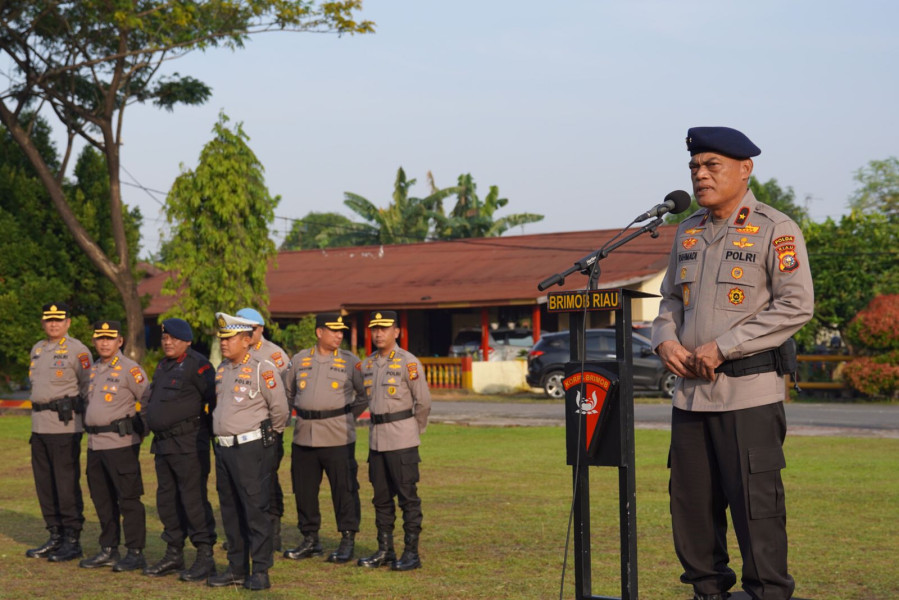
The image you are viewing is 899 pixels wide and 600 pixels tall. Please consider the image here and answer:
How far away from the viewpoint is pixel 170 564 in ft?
29.3

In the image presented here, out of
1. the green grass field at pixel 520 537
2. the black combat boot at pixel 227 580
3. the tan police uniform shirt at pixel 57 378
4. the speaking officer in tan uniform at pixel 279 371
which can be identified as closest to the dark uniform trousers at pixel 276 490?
the speaking officer in tan uniform at pixel 279 371

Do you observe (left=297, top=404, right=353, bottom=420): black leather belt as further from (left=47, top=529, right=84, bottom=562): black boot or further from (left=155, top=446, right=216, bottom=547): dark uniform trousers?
(left=47, top=529, right=84, bottom=562): black boot

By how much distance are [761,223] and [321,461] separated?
19.5ft

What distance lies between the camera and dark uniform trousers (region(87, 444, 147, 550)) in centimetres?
914

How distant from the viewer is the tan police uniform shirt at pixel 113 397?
9258 mm

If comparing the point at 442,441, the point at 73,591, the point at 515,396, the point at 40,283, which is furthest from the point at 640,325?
the point at 73,591

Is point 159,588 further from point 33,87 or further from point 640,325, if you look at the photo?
point 640,325

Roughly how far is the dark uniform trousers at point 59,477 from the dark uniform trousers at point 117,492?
0.52 meters

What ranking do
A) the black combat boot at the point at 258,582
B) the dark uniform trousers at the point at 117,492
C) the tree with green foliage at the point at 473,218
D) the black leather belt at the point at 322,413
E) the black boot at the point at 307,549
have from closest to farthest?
the black combat boot at the point at 258,582, the dark uniform trousers at the point at 117,492, the black boot at the point at 307,549, the black leather belt at the point at 322,413, the tree with green foliage at the point at 473,218

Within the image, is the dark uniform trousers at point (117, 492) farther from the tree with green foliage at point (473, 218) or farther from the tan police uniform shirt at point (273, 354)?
the tree with green foliage at point (473, 218)

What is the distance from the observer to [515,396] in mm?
31359

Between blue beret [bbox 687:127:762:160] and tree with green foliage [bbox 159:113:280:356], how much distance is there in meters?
22.4

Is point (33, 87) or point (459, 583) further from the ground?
point (33, 87)

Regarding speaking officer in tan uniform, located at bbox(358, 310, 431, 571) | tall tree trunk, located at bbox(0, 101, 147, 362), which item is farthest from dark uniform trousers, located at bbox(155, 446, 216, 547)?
tall tree trunk, located at bbox(0, 101, 147, 362)
